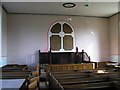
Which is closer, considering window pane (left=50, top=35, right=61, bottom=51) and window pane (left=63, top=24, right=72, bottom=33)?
window pane (left=50, top=35, right=61, bottom=51)

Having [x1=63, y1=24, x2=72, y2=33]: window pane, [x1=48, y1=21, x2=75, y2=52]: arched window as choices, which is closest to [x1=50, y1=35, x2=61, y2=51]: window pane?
[x1=48, y1=21, x2=75, y2=52]: arched window

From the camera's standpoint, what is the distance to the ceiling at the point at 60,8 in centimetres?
604

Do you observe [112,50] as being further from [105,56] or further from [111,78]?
[111,78]

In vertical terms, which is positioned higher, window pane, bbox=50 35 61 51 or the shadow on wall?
window pane, bbox=50 35 61 51

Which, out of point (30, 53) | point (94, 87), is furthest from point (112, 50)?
point (94, 87)

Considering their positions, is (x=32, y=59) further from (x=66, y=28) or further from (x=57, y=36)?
(x=66, y=28)

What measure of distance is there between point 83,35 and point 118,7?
2071 millimetres

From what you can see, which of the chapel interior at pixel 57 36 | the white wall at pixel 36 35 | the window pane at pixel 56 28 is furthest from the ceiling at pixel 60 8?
the window pane at pixel 56 28

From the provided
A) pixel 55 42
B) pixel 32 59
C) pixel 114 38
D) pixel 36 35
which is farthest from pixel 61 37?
pixel 114 38

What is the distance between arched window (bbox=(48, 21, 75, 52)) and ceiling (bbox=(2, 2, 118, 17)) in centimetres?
60

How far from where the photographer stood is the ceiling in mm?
6035

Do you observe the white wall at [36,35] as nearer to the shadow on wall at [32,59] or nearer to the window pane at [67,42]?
the shadow on wall at [32,59]

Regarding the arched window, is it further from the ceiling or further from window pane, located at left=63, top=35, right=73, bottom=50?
the ceiling

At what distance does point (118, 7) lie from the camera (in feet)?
21.3
